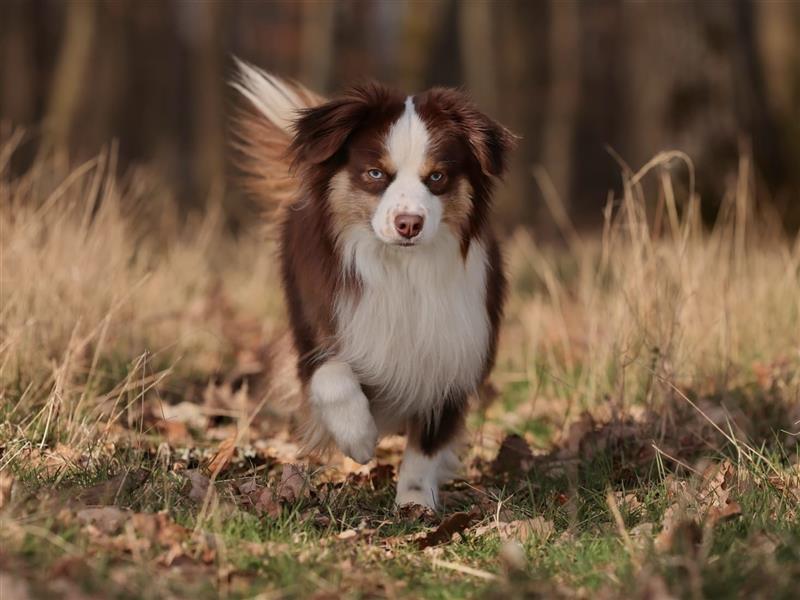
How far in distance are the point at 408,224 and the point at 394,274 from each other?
42 centimetres

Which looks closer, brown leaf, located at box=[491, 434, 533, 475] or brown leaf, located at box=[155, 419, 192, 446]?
brown leaf, located at box=[491, 434, 533, 475]

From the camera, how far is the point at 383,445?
530cm

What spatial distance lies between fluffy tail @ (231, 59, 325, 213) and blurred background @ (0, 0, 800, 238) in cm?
42

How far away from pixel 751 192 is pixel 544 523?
5438 millimetres

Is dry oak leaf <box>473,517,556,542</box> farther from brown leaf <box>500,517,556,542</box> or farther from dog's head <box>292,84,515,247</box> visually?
dog's head <box>292,84,515,247</box>

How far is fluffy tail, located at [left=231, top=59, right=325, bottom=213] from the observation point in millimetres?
5062

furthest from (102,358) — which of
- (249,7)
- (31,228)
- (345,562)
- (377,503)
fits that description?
(249,7)

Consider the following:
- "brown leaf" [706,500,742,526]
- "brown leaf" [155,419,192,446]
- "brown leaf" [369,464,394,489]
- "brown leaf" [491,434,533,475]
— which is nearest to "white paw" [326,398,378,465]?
"brown leaf" [369,464,394,489]

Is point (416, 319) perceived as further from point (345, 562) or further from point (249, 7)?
point (249, 7)

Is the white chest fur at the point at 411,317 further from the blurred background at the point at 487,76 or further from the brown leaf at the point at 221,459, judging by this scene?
the blurred background at the point at 487,76

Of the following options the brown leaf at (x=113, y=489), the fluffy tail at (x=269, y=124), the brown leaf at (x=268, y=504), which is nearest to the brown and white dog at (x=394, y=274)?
the brown leaf at (x=268, y=504)

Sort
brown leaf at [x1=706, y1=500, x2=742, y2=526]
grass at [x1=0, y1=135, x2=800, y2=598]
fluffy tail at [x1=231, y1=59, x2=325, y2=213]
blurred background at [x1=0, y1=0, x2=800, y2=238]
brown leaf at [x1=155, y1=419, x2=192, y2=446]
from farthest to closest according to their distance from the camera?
blurred background at [x1=0, y1=0, x2=800, y2=238] → fluffy tail at [x1=231, y1=59, x2=325, y2=213] → brown leaf at [x1=155, y1=419, x2=192, y2=446] → brown leaf at [x1=706, y1=500, x2=742, y2=526] → grass at [x1=0, y1=135, x2=800, y2=598]

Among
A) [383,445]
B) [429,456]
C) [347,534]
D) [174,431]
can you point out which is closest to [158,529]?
[347,534]

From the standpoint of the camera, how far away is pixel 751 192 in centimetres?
841
